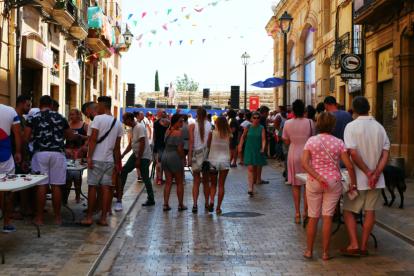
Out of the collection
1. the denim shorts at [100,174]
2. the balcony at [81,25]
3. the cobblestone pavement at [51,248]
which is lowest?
the cobblestone pavement at [51,248]

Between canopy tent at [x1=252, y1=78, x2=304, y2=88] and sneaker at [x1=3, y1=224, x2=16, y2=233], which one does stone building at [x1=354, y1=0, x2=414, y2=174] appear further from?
sneaker at [x1=3, y1=224, x2=16, y2=233]

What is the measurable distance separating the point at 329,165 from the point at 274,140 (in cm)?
1468

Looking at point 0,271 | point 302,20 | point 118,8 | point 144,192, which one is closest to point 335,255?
point 0,271

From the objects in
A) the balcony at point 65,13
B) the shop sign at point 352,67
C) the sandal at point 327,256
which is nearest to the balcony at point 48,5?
the balcony at point 65,13

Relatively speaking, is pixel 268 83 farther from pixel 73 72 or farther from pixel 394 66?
pixel 394 66

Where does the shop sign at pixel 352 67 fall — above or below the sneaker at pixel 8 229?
above

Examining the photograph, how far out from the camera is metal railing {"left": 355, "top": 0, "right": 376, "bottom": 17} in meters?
15.3

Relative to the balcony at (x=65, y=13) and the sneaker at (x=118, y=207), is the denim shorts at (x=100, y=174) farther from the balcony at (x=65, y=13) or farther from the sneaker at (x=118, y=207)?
the balcony at (x=65, y=13)

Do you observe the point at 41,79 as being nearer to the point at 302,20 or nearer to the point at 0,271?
the point at 0,271

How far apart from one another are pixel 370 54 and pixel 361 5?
5.47 feet

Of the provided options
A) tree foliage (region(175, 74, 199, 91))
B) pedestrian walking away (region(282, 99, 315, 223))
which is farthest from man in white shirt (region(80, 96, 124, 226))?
tree foliage (region(175, 74, 199, 91))

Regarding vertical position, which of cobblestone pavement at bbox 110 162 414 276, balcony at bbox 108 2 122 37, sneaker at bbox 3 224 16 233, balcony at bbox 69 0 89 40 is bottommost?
cobblestone pavement at bbox 110 162 414 276

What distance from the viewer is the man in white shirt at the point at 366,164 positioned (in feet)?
19.3

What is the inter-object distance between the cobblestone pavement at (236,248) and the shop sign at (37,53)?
7.34 m
